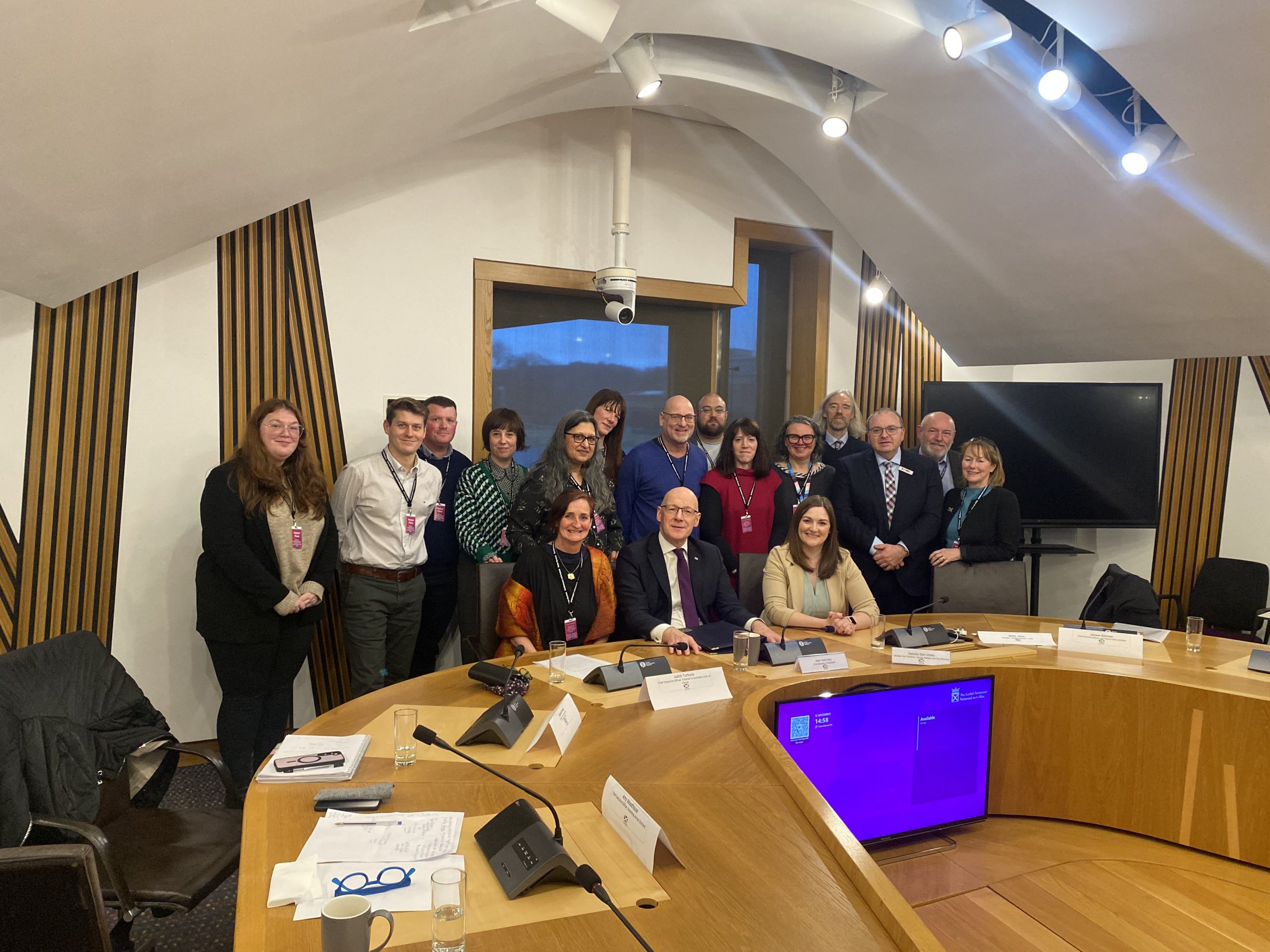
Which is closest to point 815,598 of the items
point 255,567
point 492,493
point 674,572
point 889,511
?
point 674,572

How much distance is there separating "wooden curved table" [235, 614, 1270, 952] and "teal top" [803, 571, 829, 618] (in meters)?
0.23

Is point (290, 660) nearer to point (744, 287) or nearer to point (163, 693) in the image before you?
point (163, 693)

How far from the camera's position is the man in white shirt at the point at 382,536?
11.6 feet

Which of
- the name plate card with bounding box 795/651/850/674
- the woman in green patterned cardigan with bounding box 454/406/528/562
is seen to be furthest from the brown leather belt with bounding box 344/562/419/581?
the name plate card with bounding box 795/651/850/674

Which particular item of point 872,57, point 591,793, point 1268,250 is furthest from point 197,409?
point 1268,250

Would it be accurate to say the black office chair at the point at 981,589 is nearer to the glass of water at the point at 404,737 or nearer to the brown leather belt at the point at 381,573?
the brown leather belt at the point at 381,573

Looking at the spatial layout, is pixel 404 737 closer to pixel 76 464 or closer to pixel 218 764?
pixel 218 764

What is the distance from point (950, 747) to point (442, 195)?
3.44 metres

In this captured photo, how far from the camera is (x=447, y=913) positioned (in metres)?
1.15

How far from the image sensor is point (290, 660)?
3344mm

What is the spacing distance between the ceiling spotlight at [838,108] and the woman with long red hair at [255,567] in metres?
2.56

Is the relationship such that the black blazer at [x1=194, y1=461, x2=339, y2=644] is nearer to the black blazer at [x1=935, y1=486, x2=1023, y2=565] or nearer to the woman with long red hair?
the woman with long red hair

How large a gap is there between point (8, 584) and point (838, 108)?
13.5 ft

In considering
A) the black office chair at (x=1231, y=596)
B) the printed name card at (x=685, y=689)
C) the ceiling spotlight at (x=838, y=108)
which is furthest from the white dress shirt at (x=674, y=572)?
the black office chair at (x=1231, y=596)
